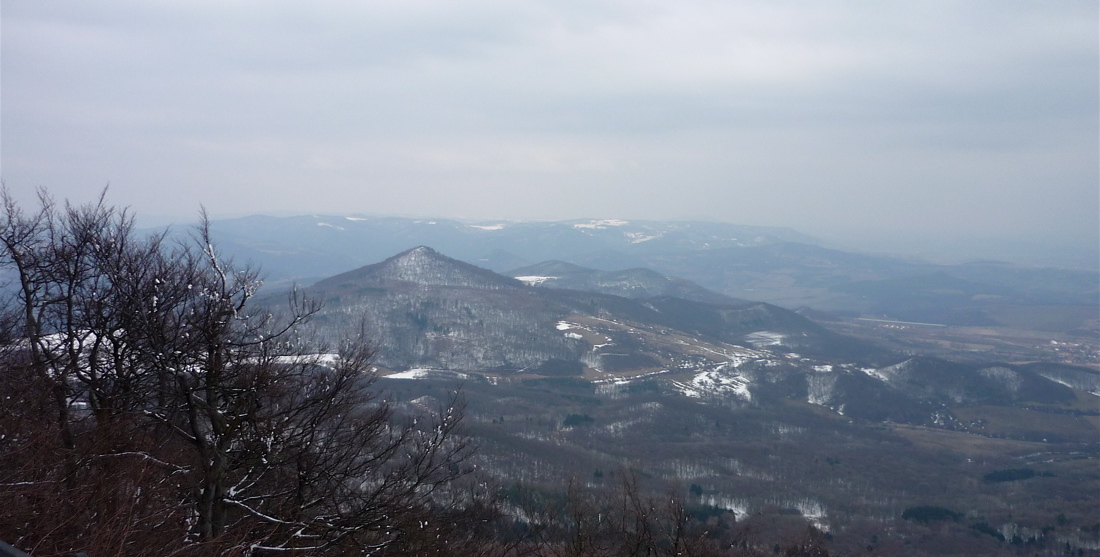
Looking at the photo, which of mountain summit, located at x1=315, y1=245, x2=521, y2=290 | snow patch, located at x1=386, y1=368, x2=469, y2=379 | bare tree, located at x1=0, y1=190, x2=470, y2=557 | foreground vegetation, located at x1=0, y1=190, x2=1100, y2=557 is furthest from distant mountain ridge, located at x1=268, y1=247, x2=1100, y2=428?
bare tree, located at x1=0, y1=190, x2=470, y2=557

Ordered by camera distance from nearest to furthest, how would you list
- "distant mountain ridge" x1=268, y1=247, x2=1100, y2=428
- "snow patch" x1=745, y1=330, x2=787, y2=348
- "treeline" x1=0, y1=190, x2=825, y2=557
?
1. "treeline" x1=0, y1=190, x2=825, y2=557
2. "distant mountain ridge" x1=268, y1=247, x2=1100, y2=428
3. "snow patch" x1=745, y1=330, x2=787, y2=348

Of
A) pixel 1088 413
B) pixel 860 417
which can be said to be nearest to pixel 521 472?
pixel 860 417

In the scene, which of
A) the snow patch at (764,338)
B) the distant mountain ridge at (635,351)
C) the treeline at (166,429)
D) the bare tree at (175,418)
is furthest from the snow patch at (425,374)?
the bare tree at (175,418)

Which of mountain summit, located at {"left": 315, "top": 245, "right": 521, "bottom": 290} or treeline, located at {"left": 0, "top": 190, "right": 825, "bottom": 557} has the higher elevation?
treeline, located at {"left": 0, "top": 190, "right": 825, "bottom": 557}

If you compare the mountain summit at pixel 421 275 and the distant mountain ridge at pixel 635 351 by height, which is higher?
the mountain summit at pixel 421 275

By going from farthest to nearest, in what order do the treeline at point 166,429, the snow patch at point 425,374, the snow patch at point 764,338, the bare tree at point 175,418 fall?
the snow patch at point 764,338
the snow patch at point 425,374
the bare tree at point 175,418
the treeline at point 166,429

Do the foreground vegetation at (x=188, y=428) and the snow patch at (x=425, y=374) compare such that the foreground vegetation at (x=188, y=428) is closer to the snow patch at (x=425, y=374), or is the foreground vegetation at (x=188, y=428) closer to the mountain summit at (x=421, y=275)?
the snow patch at (x=425, y=374)

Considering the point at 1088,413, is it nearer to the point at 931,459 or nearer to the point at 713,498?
the point at 931,459

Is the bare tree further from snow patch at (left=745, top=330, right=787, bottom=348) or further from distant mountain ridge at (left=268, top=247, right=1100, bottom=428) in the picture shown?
snow patch at (left=745, top=330, right=787, bottom=348)

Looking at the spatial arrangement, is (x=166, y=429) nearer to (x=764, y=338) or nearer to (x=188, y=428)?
(x=188, y=428)

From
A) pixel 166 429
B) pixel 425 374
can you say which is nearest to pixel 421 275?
pixel 425 374

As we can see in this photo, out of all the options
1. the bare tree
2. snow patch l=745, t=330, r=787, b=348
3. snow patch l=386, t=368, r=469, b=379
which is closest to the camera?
the bare tree
